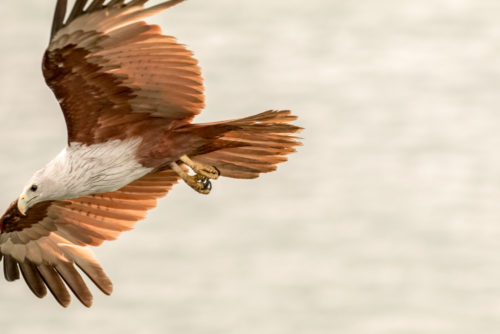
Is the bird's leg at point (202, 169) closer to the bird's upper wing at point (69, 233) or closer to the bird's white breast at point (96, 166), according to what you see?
the bird's white breast at point (96, 166)

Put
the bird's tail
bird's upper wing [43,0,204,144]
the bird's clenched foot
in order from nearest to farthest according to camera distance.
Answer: bird's upper wing [43,0,204,144]
the bird's tail
the bird's clenched foot

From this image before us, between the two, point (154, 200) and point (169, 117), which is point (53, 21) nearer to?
point (169, 117)

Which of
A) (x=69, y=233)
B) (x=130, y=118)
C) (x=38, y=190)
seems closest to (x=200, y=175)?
(x=130, y=118)

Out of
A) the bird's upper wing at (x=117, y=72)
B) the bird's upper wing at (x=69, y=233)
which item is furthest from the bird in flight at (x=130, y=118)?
the bird's upper wing at (x=69, y=233)

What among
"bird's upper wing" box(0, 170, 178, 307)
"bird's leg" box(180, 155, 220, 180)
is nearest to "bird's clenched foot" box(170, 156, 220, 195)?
"bird's leg" box(180, 155, 220, 180)

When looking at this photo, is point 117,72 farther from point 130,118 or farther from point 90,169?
point 90,169

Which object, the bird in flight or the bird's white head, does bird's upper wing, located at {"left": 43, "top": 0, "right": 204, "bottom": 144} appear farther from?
the bird's white head

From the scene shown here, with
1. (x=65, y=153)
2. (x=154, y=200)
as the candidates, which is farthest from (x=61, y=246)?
(x=65, y=153)
